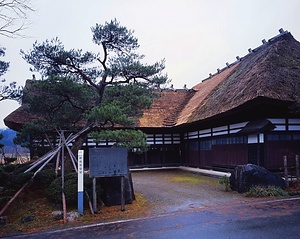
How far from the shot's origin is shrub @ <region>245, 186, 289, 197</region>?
757 centimetres

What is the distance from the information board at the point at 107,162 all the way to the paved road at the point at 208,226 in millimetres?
1339

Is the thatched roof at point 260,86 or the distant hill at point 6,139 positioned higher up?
the thatched roof at point 260,86

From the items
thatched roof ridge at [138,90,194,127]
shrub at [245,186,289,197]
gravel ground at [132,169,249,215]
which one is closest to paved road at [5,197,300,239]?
gravel ground at [132,169,249,215]

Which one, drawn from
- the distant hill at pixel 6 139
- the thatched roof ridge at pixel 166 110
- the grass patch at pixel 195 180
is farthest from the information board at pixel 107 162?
the thatched roof ridge at pixel 166 110

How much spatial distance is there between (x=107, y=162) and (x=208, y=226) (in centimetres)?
284

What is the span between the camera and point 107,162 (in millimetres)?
6590

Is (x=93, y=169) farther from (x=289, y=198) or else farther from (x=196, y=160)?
(x=196, y=160)

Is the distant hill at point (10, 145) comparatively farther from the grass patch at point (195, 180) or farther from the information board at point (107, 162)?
the grass patch at point (195, 180)

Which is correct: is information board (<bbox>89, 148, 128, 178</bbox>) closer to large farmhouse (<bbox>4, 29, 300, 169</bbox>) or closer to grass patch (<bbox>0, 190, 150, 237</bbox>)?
grass patch (<bbox>0, 190, 150, 237</bbox>)

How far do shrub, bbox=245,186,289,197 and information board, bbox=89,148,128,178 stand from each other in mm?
3808

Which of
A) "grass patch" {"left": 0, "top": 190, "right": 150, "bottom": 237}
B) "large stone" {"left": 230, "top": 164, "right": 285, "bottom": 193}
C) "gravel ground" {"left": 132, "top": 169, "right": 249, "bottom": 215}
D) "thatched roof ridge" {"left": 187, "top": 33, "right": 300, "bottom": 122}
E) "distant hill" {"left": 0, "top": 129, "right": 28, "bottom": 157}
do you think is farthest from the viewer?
"distant hill" {"left": 0, "top": 129, "right": 28, "bottom": 157}

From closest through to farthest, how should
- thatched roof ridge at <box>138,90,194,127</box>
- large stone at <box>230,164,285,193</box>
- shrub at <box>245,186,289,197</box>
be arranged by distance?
shrub at <box>245,186,289,197</box>
large stone at <box>230,164,285,193</box>
thatched roof ridge at <box>138,90,194,127</box>

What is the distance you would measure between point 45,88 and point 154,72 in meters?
3.26

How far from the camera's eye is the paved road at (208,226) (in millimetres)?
4621
